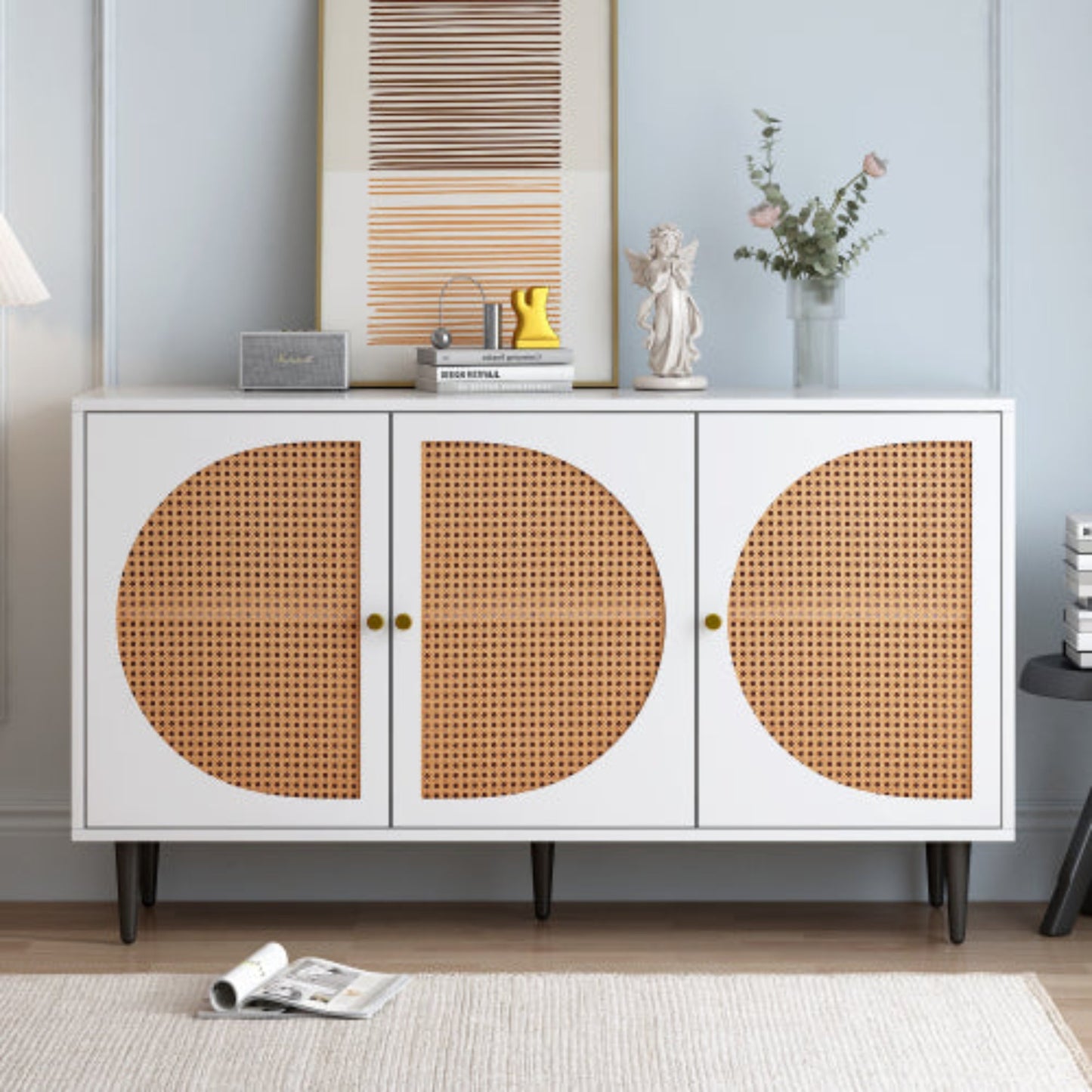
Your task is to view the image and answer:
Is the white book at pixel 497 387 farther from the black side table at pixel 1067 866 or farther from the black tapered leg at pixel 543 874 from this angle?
the black side table at pixel 1067 866

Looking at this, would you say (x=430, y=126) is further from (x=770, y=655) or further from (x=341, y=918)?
(x=341, y=918)

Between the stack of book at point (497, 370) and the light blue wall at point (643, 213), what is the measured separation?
0.31 meters

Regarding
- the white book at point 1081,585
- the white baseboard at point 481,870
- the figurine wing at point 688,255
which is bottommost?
the white baseboard at point 481,870

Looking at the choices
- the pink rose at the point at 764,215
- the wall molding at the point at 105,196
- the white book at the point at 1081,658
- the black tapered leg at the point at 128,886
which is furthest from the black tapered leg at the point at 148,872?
the white book at the point at 1081,658

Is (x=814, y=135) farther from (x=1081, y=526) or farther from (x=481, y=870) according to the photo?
(x=481, y=870)

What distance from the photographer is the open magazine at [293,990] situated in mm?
2926

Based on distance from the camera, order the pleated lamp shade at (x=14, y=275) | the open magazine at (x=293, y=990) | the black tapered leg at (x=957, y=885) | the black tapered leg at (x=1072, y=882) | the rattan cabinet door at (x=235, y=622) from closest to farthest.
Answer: the open magazine at (x=293, y=990) → the pleated lamp shade at (x=14, y=275) → the rattan cabinet door at (x=235, y=622) → the black tapered leg at (x=957, y=885) → the black tapered leg at (x=1072, y=882)

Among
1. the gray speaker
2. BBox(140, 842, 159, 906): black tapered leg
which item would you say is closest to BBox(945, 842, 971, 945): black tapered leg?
the gray speaker

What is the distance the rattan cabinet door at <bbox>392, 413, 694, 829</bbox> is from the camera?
3.16 metres

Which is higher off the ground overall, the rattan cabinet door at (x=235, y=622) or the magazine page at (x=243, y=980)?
the rattan cabinet door at (x=235, y=622)

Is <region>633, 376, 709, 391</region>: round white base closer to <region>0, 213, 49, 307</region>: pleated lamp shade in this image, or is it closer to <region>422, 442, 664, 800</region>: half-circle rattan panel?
<region>422, 442, 664, 800</region>: half-circle rattan panel

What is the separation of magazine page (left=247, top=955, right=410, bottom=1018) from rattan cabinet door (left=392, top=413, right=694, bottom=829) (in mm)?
272

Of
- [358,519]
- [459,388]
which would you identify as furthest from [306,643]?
[459,388]

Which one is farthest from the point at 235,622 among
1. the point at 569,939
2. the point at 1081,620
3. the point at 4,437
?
the point at 1081,620
